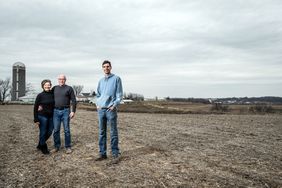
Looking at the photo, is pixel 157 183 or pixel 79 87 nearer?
pixel 157 183

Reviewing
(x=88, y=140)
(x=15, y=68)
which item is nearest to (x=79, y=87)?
(x=15, y=68)

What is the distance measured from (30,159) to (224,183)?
4875 millimetres

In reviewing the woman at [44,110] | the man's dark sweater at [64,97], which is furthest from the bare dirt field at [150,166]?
the man's dark sweater at [64,97]

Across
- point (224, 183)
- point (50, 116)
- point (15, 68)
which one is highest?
point (15, 68)

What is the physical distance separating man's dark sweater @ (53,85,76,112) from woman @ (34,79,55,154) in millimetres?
244

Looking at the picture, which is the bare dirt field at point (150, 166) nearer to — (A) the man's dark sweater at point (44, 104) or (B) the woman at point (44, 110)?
(B) the woman at point (44, 110)

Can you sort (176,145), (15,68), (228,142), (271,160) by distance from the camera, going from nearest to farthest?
(271,160), (176,145), (228,142), (15,68)

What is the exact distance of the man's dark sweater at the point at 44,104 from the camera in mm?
8930

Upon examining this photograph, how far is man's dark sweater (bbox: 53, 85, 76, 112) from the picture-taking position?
8.78 meters

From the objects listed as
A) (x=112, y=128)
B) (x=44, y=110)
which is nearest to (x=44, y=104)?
(x=44, y=110)

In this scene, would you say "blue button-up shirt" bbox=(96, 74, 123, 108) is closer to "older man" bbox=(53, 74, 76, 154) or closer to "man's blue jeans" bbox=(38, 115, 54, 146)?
"older man" bbox=(53, 74, 76, 154)

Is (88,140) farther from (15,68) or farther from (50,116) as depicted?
(15,68)

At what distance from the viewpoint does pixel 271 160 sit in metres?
7.87

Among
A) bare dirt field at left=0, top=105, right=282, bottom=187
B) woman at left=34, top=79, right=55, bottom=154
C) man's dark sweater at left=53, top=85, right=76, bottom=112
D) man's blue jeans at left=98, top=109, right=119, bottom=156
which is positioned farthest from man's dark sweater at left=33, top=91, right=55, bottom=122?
man's blue jeans at left=98, top=109, right=119, bottom=156
